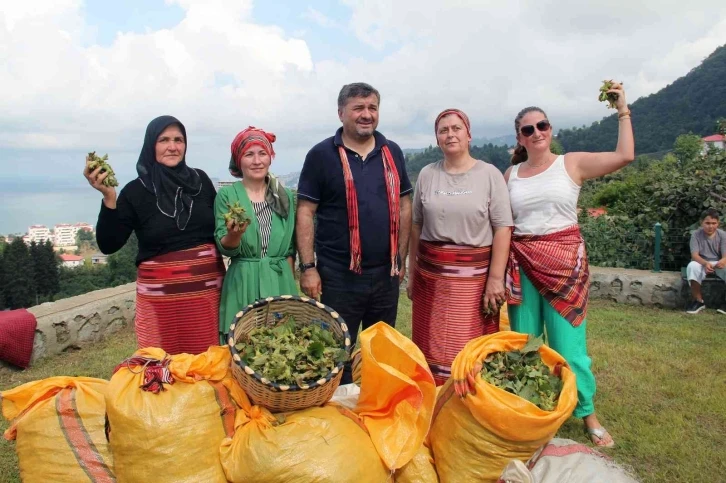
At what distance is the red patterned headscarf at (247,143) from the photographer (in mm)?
3096

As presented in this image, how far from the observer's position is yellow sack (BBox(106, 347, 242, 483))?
2260mm

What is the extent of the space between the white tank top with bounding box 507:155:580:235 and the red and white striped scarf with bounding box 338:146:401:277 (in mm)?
715

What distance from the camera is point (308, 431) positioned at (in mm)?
2262

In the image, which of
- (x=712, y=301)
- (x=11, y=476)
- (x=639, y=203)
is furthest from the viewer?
(x=639, y=203)

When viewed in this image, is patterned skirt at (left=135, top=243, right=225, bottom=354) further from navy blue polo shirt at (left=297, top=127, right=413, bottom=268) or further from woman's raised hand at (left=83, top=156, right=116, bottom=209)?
navy blue polo shirt at (left=297, top=127, right=413, bottom=268)

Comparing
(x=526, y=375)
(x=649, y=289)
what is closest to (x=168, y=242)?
(x=526, y=375)

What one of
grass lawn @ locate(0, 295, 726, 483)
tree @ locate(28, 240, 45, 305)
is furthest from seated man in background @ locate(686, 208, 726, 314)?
tree @ locate(28, 240, 45, 305)

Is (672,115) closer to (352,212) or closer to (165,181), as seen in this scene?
(352,212)

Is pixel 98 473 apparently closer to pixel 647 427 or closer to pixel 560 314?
pixel 560 314

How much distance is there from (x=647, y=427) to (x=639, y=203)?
6997 mm

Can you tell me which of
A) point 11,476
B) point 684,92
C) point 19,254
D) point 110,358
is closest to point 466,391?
point 11,476

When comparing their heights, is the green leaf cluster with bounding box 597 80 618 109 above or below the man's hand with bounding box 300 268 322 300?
above

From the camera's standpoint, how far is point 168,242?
9.86 feet

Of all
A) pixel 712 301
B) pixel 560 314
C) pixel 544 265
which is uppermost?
pixel 544 265
